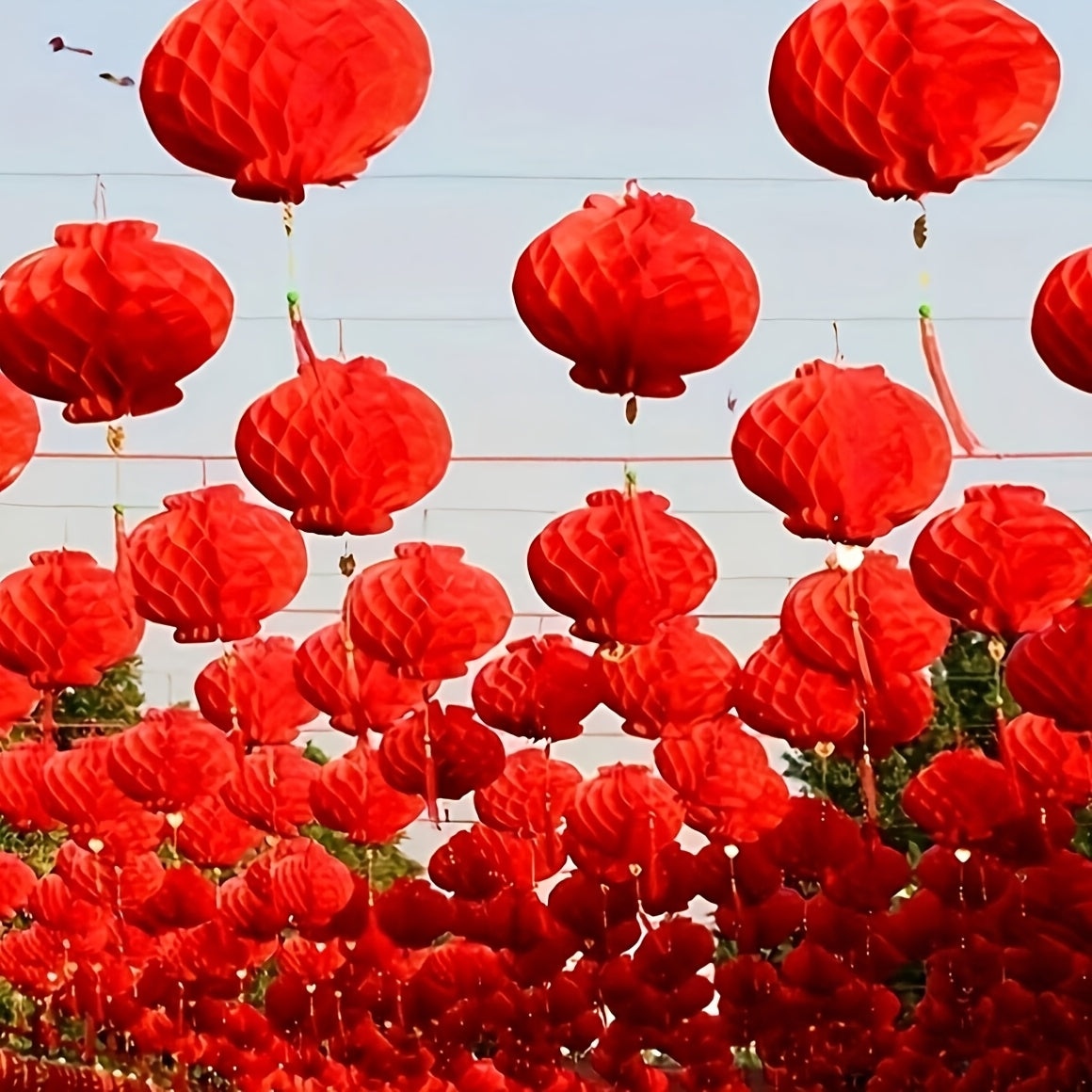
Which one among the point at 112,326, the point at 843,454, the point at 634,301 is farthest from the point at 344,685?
the point at 634,301

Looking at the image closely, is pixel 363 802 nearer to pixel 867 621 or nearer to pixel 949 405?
pixel 867 621

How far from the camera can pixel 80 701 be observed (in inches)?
544

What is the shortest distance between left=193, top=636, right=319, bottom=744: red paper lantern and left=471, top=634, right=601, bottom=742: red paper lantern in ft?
1.72

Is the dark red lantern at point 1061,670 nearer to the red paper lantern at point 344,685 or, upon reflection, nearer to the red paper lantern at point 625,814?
the red paper lantern at point 344,685

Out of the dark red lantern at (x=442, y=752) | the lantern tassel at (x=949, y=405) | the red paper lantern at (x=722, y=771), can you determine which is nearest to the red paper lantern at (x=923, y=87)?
the lantern tassel at (x=949, y=405)

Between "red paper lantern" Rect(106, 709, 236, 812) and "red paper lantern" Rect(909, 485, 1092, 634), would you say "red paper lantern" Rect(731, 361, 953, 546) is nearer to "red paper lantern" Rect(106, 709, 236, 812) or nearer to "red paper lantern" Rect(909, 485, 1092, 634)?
"red paper lantern" Rect(909, 485, 1092, 634)

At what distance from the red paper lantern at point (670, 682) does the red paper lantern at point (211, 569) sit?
990mm

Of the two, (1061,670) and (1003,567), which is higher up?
(1003,567)

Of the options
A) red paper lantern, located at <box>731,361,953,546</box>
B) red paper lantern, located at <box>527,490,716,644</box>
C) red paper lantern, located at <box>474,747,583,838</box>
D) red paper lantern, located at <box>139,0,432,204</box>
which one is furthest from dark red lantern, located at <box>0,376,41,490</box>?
red paper lantern, located at <box>474,747,583,838</box>

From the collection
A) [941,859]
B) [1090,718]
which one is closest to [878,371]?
[1090,718]

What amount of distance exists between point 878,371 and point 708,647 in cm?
146

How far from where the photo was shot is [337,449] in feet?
10.6

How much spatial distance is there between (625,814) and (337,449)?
9.26 feet

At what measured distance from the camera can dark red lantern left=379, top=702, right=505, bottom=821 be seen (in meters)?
5.14
